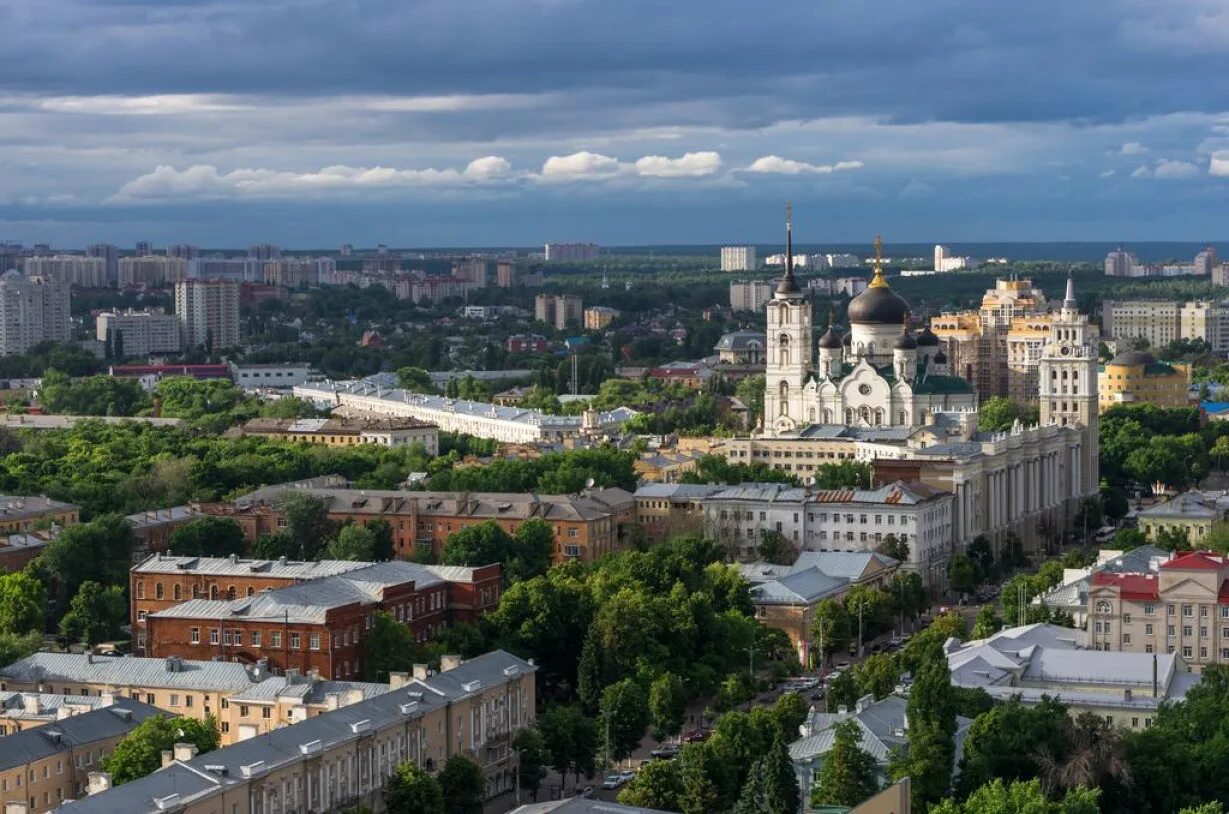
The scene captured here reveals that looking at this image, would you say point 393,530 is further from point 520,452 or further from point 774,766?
→ point 774,766

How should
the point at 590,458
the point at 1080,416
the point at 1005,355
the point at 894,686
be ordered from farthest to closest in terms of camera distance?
the point at 1005,355
the point at 1080,416
the point at 590,458
the point at 894,686

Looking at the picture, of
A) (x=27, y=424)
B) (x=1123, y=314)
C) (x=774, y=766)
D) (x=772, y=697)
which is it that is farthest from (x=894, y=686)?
(x=1123, y=314)

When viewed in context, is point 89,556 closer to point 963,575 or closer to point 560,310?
point 963,575

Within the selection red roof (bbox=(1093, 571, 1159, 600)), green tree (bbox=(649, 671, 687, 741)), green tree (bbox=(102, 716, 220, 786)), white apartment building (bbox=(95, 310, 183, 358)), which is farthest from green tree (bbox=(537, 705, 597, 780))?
white apartment building (bbox=(95, 310, 183, 358))

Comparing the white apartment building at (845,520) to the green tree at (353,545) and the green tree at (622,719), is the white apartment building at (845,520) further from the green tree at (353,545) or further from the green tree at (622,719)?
the green tree at (622,719)

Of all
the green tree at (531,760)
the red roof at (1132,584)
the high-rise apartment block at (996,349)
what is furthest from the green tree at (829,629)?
the high-rise apartment block at (996,349)

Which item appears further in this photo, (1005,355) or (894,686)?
(1005,355)

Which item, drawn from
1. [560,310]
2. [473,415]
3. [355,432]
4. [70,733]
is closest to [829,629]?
[70,733]
